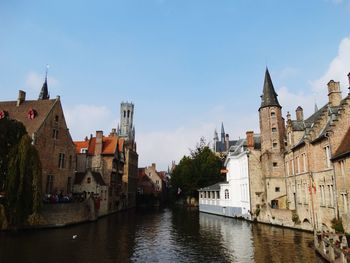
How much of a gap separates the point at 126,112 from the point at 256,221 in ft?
312

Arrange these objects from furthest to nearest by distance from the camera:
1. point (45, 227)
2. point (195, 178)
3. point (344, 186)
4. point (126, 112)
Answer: point (126, 112) < point (195, 178) < point (45, 227) < point (344, 186)

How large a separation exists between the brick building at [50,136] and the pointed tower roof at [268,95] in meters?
26.2

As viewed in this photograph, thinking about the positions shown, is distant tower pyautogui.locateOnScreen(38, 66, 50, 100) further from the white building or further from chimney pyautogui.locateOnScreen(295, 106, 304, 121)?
chimney pyautogui.locateOnScreen(295, 106, 304, 121)

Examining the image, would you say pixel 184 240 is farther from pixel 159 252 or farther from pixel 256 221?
pixel 256 221

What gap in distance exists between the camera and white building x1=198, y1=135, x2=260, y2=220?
38219mm

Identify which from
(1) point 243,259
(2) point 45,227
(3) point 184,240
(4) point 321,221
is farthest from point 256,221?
(2) point 45,227

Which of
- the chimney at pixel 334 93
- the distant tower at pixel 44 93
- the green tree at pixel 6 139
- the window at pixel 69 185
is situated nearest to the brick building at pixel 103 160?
the window at pixel 69 185

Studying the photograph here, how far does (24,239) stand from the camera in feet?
74.5

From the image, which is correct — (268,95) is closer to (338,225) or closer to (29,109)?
(338,225)

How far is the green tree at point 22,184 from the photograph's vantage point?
82.7 ft

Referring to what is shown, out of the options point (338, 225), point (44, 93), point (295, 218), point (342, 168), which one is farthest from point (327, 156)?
point (44, 93)

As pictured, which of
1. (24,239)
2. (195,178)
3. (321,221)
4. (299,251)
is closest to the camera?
(299,251)

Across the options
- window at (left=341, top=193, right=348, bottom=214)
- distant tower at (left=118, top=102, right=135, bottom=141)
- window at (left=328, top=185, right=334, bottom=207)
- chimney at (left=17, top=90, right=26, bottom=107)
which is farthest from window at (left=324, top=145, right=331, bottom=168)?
distant tower at (left=118, top=102, right=135, bottom=141)

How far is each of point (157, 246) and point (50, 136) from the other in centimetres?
2219
